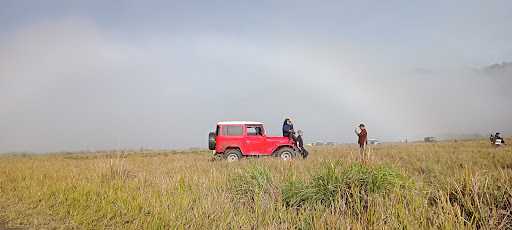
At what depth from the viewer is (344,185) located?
22.5ft

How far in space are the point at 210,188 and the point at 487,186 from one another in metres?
4.71

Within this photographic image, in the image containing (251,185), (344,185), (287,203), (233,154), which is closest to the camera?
(344,185)

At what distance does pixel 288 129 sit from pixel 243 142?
7.67ft

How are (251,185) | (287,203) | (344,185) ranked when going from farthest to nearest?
(251,185), (287,203), (344,185)

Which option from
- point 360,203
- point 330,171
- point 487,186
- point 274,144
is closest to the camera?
point 487,186

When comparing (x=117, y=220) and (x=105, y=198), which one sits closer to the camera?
(x=117, y=220)

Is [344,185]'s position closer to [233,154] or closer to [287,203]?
[287,203]

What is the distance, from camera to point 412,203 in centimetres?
573

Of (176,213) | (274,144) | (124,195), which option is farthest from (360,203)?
(274,144)

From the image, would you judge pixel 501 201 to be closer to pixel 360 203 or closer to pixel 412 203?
pixel 412 203

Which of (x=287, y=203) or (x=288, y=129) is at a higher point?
(x=288, y=129)

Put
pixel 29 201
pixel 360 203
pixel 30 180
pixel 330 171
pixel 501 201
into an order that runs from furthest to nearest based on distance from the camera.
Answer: pixel 30 180 → pixel 29 201 → pixel 330 171 → pixel 360 203 → pixel 501 201

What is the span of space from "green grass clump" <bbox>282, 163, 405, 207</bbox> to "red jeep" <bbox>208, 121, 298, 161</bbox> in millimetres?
14184

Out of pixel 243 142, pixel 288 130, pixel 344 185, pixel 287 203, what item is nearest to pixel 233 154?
pixel 243 142
